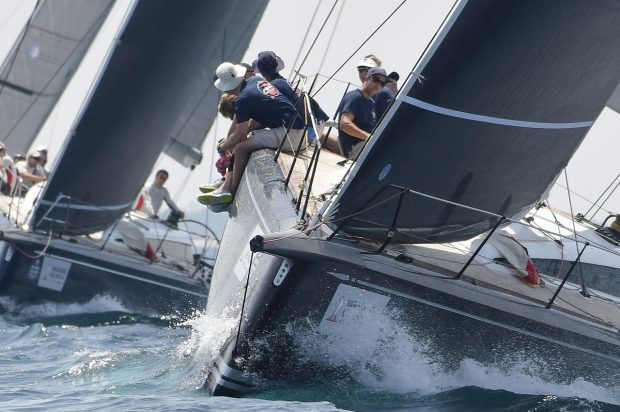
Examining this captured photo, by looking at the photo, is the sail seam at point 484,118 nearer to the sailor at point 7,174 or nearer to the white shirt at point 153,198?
the white shirt at point 153,198

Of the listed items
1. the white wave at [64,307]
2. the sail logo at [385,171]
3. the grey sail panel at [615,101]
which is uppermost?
the grey sail panel at [615,101]

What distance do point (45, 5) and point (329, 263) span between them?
9.43m

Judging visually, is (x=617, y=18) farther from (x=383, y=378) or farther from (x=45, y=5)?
(x=45, y=5)

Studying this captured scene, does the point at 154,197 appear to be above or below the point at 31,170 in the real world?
above

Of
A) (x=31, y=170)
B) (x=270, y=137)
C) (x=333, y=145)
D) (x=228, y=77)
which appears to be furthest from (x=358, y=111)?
(x=31, y=170)

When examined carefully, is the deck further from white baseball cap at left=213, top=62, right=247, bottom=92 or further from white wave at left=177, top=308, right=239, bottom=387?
white wave at left=177, top=308, right=239, bottom=387

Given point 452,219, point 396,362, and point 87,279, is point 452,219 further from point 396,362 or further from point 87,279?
point 87,279

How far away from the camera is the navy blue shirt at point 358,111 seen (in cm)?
827

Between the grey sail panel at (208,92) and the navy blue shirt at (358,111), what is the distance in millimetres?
4472

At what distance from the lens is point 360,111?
833 centimetres

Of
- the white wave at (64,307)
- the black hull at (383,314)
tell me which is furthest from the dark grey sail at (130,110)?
the black hull at (383,314)

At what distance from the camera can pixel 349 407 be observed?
6.62 m

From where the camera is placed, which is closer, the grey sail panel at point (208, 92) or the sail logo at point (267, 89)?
the sail logo at point (267, 89)

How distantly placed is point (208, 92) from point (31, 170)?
231 cm
